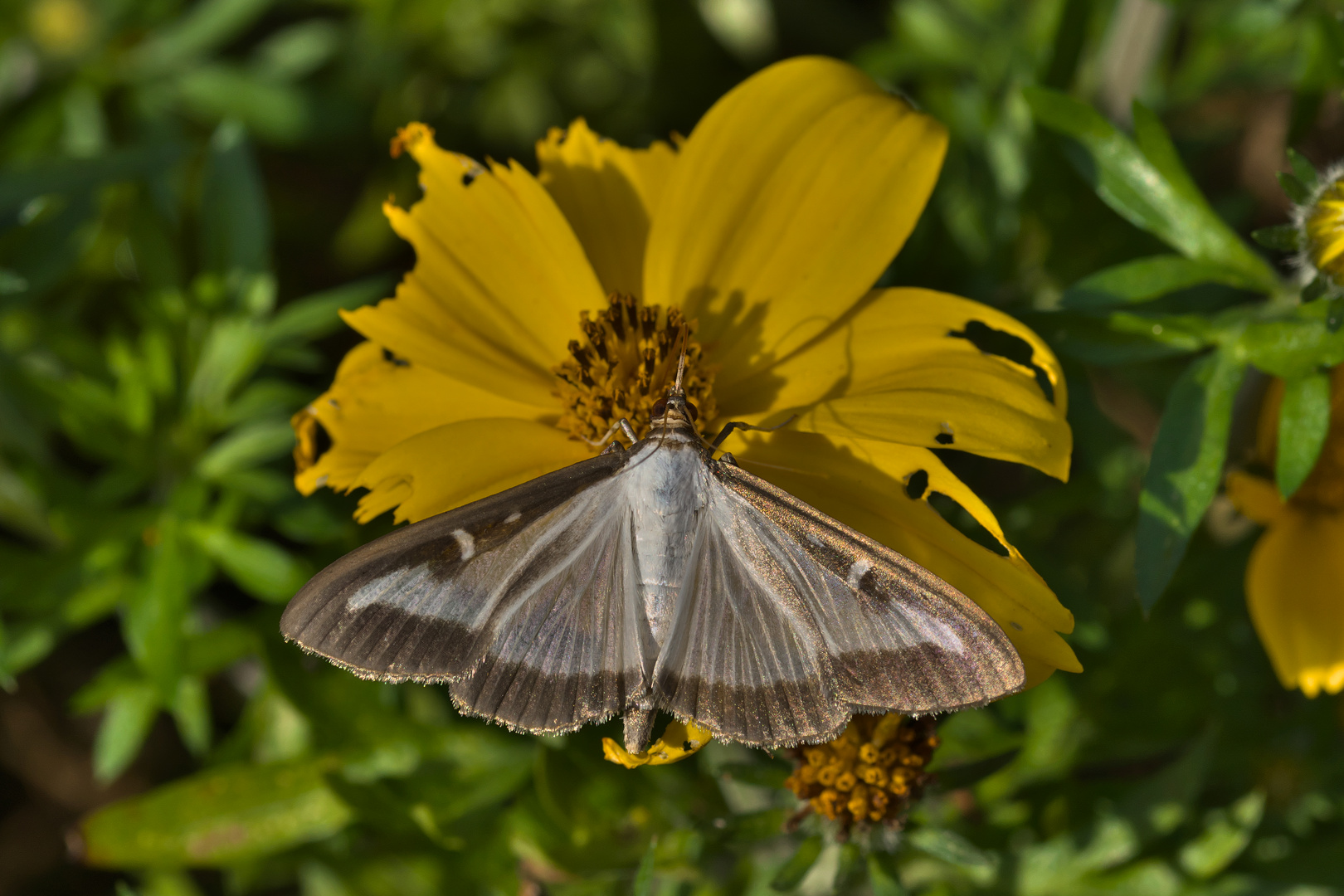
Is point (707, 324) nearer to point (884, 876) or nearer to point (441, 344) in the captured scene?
point (441, 344)

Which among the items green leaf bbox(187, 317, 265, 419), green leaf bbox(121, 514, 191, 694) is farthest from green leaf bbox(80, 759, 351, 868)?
green leaf bbox(187, 317, 265, 419)

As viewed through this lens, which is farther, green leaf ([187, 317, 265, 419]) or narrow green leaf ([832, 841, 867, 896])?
green leaf ([187, 317, 265, 419])

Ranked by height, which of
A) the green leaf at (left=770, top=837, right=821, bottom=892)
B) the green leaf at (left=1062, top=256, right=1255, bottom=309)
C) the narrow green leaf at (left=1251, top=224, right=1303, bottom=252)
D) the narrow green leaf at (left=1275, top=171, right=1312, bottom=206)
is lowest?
the green leaf at (left=770, top=837, right=821, bottom=892)

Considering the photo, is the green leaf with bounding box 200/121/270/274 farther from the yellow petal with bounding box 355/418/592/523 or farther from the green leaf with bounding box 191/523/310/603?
the yellow petal with bounding box 355/418/592/523

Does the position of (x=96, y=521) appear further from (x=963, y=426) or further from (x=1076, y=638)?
(x=1076, y=638)

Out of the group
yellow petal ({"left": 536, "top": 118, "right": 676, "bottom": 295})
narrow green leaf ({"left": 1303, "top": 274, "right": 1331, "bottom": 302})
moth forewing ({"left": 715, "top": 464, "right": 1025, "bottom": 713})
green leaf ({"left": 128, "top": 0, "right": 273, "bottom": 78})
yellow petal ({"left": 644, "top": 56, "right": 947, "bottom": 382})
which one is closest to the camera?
moth forewing ({"left": 715, "top": 464, "right": 1025, "bottom": 713})

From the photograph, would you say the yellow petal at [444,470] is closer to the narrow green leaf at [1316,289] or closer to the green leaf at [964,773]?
the green leaf at [964,773]

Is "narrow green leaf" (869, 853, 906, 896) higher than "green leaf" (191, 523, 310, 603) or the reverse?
higher
